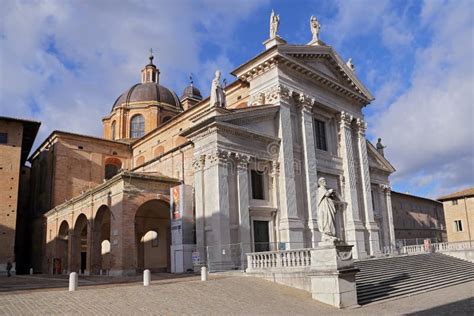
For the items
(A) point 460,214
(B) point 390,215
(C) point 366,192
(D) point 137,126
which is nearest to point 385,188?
(B) point 390,215

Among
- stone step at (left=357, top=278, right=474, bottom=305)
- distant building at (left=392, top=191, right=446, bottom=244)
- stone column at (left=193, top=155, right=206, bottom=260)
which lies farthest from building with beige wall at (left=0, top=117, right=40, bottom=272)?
distant building at (left=392, top=191, right=446, bottom=244)

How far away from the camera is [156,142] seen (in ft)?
110

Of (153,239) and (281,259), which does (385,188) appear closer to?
(153,239)

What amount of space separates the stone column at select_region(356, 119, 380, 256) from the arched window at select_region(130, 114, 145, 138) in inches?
793

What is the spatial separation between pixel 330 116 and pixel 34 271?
2380cm

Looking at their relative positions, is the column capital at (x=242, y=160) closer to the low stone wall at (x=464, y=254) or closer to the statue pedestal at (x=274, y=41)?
the statue pedestal at (x=274, y=41)

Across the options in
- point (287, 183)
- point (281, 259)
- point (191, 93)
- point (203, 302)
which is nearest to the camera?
point (203, 302)

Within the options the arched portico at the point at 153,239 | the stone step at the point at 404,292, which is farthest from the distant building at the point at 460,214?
the arched portico at the point at 153,239

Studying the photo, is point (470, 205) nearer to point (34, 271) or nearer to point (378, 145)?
point (378, 145)

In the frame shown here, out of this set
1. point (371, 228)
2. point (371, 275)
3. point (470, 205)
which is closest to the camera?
point (371, 275)

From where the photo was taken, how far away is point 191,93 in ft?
148

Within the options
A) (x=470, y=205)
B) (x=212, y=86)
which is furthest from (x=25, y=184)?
(x=470, y=205)

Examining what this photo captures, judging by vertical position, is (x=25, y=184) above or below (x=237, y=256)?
above

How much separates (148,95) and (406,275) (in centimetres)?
2998
